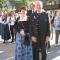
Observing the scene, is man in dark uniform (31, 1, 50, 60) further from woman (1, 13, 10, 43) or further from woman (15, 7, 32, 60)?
woman (1, 13, 10, 43)

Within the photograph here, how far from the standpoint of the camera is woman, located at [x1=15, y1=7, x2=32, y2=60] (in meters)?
7.24

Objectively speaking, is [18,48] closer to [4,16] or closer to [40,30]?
[40,30]

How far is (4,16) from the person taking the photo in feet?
49.2

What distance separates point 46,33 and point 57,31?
5941 millimetres

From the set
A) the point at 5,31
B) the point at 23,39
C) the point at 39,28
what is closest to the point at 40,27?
the point at 39,28

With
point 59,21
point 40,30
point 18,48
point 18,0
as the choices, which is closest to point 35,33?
point 40,30

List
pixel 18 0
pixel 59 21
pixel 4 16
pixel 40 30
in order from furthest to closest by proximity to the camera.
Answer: pixel 18 0 < pixel 4 16 < pixel 59 21 < pixel 40 30

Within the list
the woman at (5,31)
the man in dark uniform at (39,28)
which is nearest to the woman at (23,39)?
the man in dark uniform at (39,28)

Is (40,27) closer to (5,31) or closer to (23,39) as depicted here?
(23,39)

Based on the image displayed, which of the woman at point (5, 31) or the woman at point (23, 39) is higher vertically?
the woman at point (23, 39)

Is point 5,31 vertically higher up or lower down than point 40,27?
lower down

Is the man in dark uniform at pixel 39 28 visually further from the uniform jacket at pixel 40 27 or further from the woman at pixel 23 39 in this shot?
the woman at pixel 23 39

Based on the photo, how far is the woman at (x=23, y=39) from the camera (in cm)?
724

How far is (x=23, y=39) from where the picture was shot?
7293 mm
